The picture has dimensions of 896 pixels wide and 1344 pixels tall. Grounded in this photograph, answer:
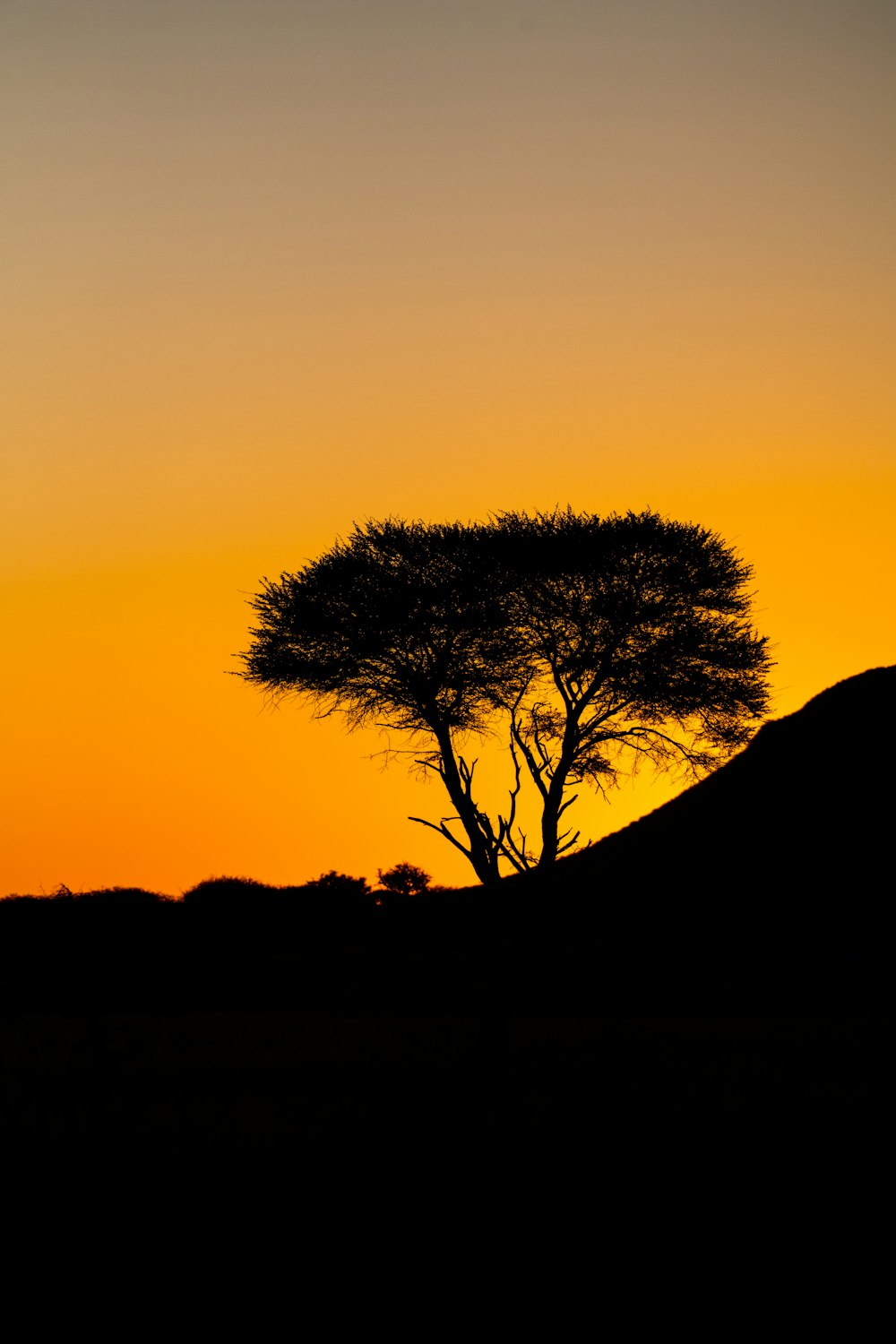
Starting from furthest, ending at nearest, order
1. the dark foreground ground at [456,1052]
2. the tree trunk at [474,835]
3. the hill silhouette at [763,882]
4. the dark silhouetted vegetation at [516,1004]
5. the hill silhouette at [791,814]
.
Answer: the hill silhouette at [791,814]
the hill silhouette at [763,882]
the tree trunk at [474,835]
the dark silhouetted vegetation at [516,1004]
the dark foreground ground at [456,1052]

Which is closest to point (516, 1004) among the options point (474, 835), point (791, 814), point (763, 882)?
point (474, 835)

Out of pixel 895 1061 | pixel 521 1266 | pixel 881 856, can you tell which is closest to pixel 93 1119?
pixel 521 1266

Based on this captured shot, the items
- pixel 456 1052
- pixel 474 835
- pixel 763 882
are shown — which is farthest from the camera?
pixel 763 882

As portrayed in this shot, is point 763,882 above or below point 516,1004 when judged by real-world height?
above

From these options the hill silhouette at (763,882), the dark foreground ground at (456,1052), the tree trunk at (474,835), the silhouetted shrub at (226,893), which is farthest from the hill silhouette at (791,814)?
the tree trunk at (474,835)

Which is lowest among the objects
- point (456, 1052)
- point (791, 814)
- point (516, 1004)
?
point (456, 1052)

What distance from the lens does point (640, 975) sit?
1507 inches

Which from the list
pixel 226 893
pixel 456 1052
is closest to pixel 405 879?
pixel 226 893

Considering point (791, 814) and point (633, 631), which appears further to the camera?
point (791, 814)

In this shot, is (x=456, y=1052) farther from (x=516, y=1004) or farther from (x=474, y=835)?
(x=516, y=1004)

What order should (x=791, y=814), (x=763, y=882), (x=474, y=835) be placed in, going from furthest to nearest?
1. (x=791, y=814)
2. (x=763, y=882)
3. (x=474, y=835)

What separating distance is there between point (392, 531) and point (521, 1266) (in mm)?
26402

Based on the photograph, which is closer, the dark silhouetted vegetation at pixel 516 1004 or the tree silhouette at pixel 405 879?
the dark silhouetted vegetation at pixel 516 1004

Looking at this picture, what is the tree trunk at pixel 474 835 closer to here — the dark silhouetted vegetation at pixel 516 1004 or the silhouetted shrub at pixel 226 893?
the dark silhouetted vegetation at pixel 516 1004
